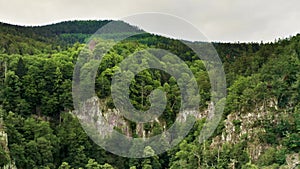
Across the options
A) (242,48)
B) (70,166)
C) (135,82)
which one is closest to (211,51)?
(242,48)

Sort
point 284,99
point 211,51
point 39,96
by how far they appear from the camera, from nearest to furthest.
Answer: point 284,99 → point 39,96 → point 211,51

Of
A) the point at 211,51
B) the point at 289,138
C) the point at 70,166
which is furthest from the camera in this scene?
the point at 211,51

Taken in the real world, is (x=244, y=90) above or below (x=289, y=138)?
above

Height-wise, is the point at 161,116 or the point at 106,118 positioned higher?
the point at 161,116

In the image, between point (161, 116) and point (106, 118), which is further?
point (161, 116)

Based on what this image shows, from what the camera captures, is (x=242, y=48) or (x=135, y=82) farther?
(x=242, y=48)

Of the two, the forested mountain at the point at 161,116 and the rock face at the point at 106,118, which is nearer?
the forested mountain at the point at 161,116

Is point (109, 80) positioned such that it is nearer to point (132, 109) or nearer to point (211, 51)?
point (132, 109)

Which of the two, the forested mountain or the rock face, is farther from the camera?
the rock face
